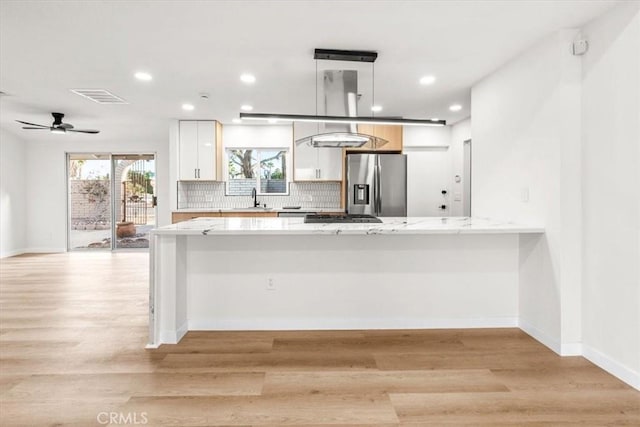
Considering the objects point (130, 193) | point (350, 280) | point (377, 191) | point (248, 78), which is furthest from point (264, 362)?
point (130, 193)

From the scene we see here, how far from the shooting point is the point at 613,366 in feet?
7.27

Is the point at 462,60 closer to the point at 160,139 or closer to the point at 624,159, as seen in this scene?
the point at 624,159

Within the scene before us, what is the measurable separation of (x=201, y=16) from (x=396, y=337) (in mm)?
2722

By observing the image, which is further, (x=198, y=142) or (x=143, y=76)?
(x=198, y=142)

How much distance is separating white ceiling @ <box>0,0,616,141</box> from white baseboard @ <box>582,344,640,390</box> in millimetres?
2215

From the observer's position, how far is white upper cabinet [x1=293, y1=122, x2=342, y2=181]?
586 centimetres

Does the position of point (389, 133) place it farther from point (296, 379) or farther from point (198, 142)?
point (296, 379)

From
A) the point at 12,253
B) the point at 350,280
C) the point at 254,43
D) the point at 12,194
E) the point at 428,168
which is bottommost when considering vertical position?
the point at 12,253

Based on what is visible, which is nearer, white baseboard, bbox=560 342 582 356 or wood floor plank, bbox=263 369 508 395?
wood floor plank, bbox=263 369 508 395

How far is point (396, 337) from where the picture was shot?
9.17 ft

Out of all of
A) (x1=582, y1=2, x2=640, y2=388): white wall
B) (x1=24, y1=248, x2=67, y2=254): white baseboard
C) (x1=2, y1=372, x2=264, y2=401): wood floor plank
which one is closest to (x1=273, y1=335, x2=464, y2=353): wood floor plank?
(x1=2, y1=372, x2=264, y2=401): wood floor plank

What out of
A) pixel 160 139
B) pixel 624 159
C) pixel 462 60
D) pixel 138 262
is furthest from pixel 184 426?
pixel 160 139

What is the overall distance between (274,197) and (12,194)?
16.4 feet

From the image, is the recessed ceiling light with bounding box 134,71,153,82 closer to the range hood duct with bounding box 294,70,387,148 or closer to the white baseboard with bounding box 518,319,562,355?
the range hood duct with bounding box 294,70,387,148
